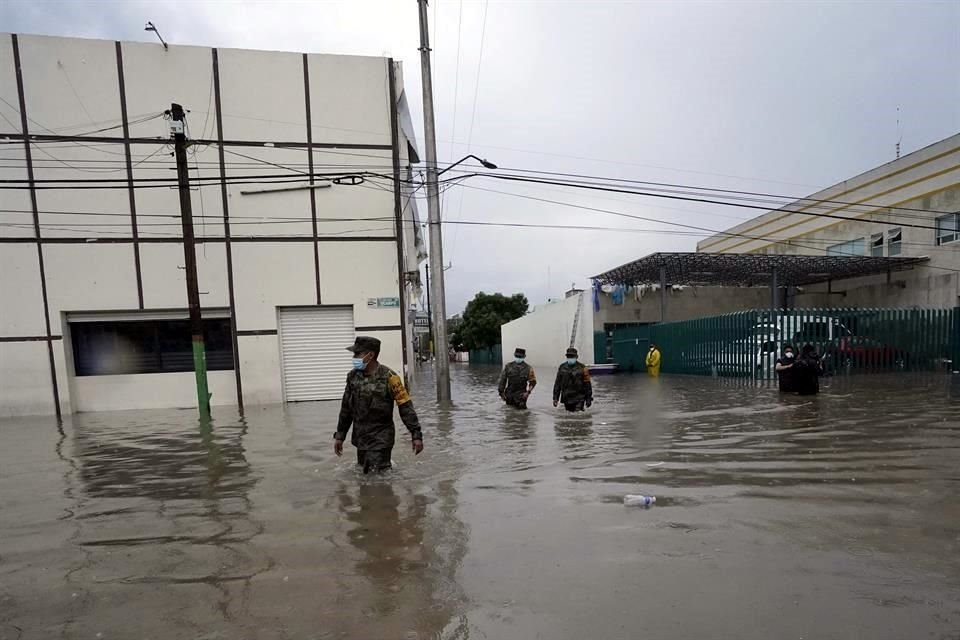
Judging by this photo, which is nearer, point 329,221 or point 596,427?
point 596,427

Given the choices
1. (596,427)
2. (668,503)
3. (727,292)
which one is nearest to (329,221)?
(596,427)

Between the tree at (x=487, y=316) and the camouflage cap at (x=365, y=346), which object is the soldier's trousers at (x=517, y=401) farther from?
the tree at (x=487, y=316)

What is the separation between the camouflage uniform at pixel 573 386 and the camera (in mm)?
9672

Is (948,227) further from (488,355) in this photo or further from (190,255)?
(488,355)

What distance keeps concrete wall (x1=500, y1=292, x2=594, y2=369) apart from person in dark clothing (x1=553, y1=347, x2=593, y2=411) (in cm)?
1495

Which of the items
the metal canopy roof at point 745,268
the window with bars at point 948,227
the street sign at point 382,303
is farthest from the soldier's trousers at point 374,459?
the window with bars at point 948,227

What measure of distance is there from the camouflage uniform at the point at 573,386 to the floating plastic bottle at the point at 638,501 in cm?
527

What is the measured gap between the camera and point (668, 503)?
4.29 m

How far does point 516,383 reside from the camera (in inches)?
410

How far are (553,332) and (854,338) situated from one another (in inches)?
659

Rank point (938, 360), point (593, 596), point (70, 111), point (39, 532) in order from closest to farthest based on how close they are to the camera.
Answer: point (593, 596), point (39, 532), point (70, 111), point (938, 360)

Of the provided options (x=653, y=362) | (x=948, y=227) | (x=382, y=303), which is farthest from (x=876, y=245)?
(x=382, y=303)

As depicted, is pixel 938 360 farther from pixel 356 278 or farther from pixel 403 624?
pixel 403 624

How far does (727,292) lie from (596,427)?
68.9 ft
